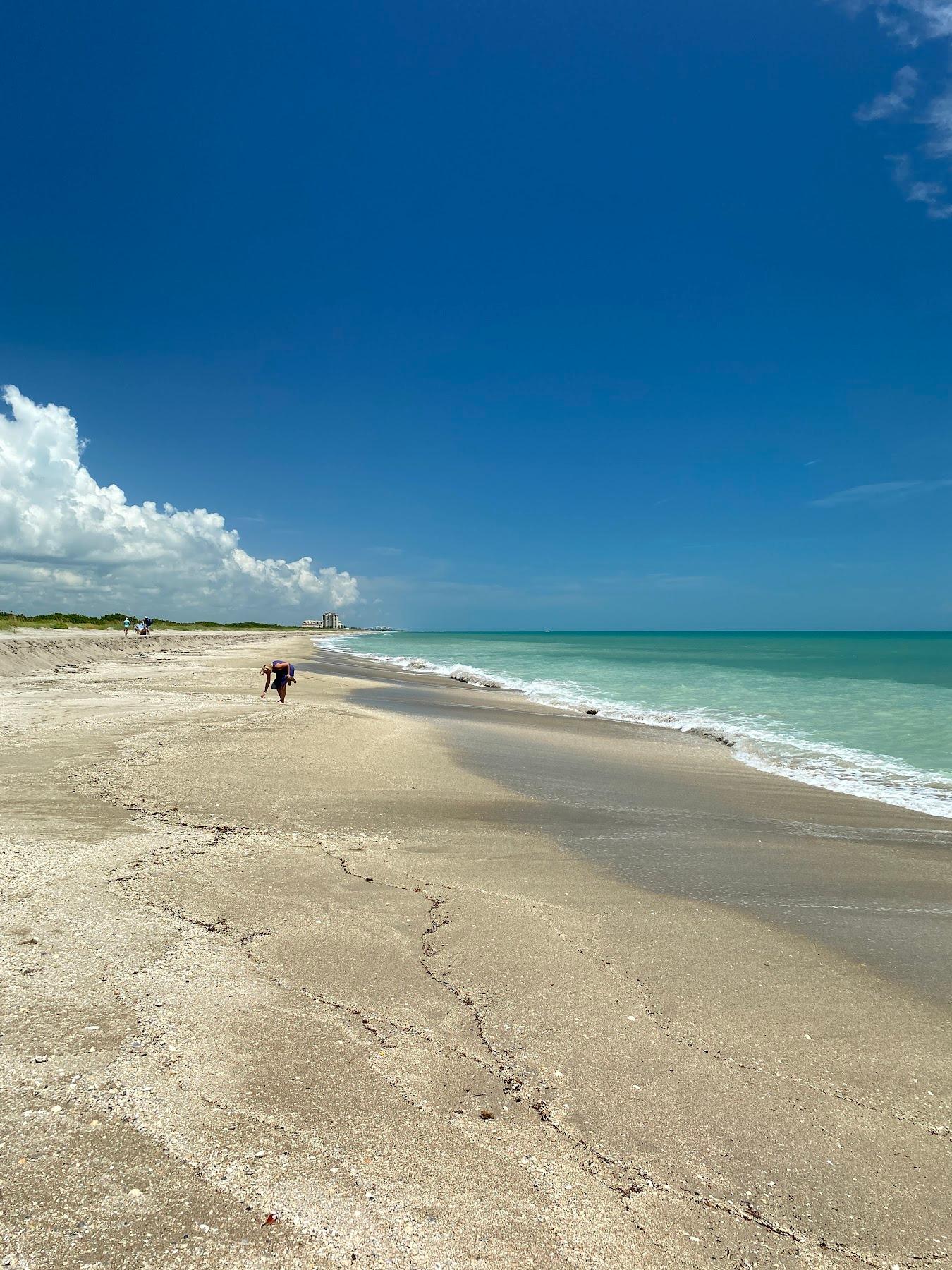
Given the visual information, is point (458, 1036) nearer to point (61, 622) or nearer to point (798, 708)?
point (798, 708)

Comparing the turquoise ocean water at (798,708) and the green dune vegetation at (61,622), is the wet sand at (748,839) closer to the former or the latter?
the turquoise ocean water at (798,708)

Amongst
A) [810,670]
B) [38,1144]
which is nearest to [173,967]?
[38,1144]

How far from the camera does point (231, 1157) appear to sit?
268cm

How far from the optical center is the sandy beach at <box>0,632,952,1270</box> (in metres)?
2.49

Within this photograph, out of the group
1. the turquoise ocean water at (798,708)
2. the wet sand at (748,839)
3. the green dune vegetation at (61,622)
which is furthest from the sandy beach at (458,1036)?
the green dune vegetation at (61,622)

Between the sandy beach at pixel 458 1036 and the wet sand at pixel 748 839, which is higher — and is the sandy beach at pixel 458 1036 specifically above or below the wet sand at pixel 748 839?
above

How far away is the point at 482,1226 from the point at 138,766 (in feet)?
28.1

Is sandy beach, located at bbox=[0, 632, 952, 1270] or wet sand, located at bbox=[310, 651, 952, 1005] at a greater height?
sandy beach, located at bbox=[0, 632, 952, 1270]

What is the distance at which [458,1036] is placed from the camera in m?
3.66

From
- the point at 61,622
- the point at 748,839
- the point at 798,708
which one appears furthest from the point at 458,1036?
the point at 61,622

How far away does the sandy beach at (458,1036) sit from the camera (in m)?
2.49

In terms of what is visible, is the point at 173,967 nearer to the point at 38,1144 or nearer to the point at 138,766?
the point at 38,1144

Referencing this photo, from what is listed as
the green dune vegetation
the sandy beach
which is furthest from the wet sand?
the green dune vegetation

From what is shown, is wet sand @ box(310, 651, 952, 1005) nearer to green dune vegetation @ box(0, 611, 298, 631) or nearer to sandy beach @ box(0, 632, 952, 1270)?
sandy beach @ box(0, 632, 952, 1270)
